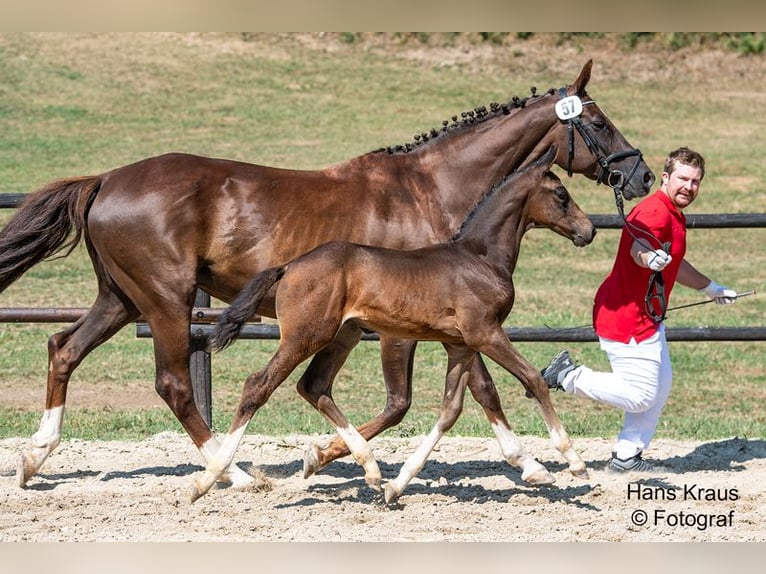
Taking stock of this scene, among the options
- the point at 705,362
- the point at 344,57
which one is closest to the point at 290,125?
the point at 344,57

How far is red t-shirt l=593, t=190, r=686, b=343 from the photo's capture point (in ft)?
20.5

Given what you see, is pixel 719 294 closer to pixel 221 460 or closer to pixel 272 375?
pixel 272 375

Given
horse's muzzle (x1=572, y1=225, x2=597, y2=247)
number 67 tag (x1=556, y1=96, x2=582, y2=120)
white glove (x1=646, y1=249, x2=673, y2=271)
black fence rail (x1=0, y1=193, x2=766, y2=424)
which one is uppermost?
number 67 tag (x1=556, y1=96, x2=582, y2=120)

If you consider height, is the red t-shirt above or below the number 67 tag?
below

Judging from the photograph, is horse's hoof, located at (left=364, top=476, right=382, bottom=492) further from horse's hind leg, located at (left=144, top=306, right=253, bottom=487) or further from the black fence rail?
the black fence rail

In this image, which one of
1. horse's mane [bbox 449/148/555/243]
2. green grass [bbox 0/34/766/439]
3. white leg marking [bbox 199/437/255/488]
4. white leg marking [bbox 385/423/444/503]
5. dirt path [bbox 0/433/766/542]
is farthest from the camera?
green grass [bbox 0/34/766/439]

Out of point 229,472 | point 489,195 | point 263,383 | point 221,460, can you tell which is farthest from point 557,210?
point 229,472

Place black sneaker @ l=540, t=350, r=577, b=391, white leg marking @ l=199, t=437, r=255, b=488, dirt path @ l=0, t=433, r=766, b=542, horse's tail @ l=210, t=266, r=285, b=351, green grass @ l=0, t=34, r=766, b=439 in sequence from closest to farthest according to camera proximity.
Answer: dirt path @ l=0, t=433, r=766, b=542 < horse's tail @ l=210, t=266, r=285, b=351 < white leg marking @ l=199, t=437, r=255, b=488 < black sneaker @ l=540, t=350, r=577, b=391 < green grass @ l=0, t=34, r=766, b=439

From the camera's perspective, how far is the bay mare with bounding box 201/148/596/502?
559 centimetres

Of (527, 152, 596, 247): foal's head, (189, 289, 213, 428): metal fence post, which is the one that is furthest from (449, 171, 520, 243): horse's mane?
(189, 289, 213, 428): metal fence post

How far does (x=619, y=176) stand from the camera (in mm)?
6398

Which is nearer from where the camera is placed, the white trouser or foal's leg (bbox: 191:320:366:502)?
foal's leg (bbox: 191:320:366:502)

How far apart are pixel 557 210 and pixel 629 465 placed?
149cm

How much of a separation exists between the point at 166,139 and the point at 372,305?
15737 mm
